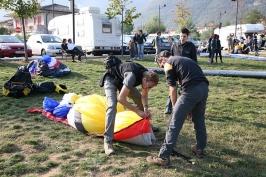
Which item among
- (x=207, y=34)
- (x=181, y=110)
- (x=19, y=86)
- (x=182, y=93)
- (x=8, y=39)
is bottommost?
(x=19, y=86)

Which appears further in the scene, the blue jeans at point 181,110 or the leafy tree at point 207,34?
the leafy tree at point 207,34

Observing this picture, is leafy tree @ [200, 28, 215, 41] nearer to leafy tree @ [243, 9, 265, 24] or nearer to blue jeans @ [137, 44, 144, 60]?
leafy tree @ [243, 9, 265, 24]

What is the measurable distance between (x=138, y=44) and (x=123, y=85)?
550 inches

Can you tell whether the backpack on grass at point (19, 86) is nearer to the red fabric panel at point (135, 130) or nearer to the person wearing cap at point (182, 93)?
the red fabric panel at point (135, 130)

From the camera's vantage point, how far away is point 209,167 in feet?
12.5

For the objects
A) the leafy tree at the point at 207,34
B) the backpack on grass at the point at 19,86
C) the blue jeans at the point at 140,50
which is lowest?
the backpack on grass at the point at 19,86

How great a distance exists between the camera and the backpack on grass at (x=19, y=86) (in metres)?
7.39

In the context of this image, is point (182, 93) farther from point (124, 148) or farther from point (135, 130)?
point (124, 148)

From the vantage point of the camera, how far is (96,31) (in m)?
19.4

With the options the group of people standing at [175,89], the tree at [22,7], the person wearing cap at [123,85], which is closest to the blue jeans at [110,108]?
the person wearing cap at [123,85]

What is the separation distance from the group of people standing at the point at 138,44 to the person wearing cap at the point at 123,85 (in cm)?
1351

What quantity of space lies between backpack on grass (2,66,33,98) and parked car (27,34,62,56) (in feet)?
32.5

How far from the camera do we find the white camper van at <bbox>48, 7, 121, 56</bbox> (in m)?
19.5

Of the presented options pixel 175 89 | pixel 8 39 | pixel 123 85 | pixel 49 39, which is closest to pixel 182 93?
pixel 175 89
